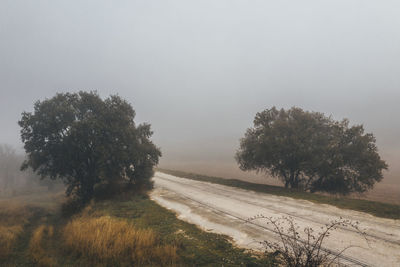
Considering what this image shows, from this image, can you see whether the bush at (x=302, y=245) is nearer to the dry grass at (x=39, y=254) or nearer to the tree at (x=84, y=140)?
the dry grass at (x=39, y=254)

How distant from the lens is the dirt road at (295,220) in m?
6.45

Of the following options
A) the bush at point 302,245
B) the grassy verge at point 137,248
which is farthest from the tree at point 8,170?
the bush at point 302,245

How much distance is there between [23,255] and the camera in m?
9.49

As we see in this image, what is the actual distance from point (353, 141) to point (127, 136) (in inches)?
1026

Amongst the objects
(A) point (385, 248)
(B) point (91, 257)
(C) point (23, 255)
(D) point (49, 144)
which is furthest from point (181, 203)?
(D) point (49, 144)

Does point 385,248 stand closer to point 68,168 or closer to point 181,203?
point 181,203

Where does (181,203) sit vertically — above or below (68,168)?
below

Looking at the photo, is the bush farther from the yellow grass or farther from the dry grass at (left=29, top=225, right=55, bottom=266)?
the yellow grass

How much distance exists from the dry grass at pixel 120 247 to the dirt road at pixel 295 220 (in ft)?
9.99

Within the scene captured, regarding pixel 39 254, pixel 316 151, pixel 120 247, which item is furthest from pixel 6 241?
pixel 316 151

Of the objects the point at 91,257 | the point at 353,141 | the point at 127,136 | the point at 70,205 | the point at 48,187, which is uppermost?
the point at 353,141

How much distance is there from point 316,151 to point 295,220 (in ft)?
44.7

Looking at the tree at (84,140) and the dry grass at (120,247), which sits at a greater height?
the tree at (84,140)

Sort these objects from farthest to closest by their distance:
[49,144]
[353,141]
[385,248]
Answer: [353,141] < [49,144] < [385,248]
